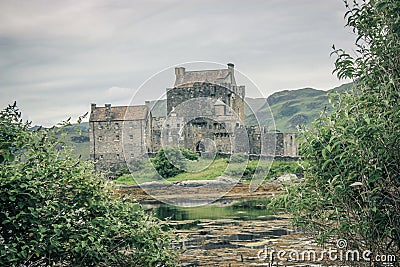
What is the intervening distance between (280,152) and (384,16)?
36.0m

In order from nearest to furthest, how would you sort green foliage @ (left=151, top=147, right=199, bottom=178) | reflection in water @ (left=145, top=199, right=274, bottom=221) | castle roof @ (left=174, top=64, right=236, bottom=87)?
reflection in water @ (left=145, top=199, right=274, bottom=221)
green foliage @ (left=151, top=147, right=199, bottom=178)
castle roof @ (left=174, top=64, right=236, bottom=87)

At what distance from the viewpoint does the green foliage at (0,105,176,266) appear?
4.52 metres

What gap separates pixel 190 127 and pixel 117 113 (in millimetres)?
8785

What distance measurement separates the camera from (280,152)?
1602 inches

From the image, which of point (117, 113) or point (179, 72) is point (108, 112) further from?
point (179, 72)

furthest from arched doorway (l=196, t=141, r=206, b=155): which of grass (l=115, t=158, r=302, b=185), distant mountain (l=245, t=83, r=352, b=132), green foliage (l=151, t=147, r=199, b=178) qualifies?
distant mountain (l=245, t=83, r=352, b=132)

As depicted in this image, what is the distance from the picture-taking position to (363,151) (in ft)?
14.9

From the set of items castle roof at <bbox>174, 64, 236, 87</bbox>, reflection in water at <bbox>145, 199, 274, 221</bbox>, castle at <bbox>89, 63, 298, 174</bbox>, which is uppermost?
castle roof at <bbox>174, 64, 236, 87</bbox>

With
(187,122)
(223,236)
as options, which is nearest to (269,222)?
(223,236)

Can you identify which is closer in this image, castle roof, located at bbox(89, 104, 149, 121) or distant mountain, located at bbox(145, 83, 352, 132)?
castle roof, located at bbox(89, 104, 149, 121)

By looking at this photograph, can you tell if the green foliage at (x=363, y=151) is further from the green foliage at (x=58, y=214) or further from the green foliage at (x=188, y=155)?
the green foliage at (x=188, y=155)

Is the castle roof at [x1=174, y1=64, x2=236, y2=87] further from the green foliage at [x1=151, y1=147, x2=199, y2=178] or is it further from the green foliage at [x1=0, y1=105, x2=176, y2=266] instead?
the green foliage at [x1=0, y1=105, x2=176, y2=266]

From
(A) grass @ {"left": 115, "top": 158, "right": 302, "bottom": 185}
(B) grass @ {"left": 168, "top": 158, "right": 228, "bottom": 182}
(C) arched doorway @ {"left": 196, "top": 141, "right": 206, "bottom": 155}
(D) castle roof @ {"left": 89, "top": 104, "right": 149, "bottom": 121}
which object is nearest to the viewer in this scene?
(B) grass @ {"left": 168, "top": 158, "right": 228, "bottom": 182}

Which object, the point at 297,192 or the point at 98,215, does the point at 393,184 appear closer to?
the point at 297,192
